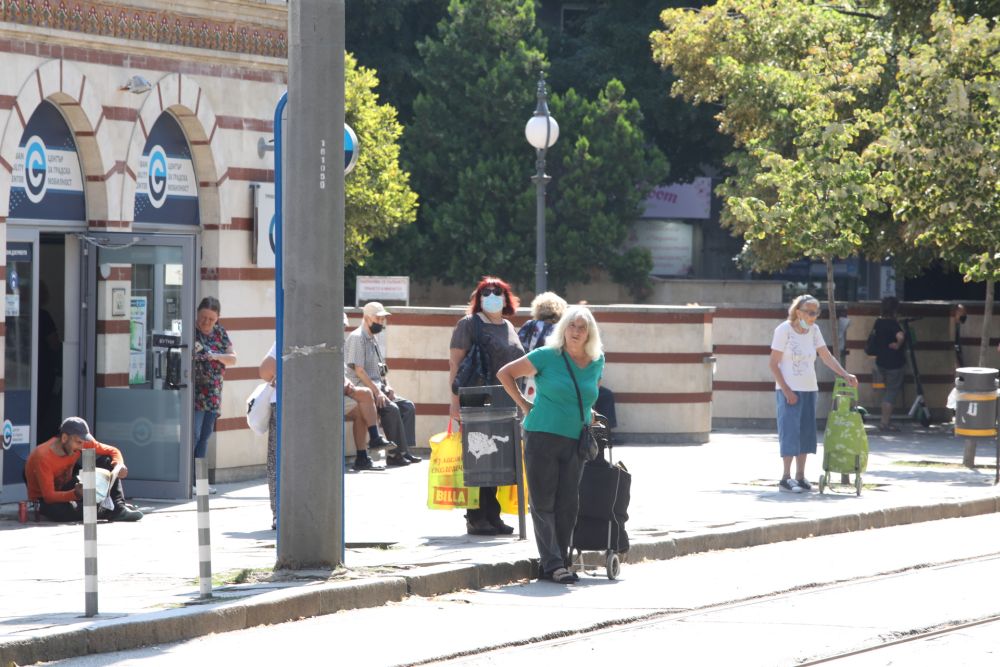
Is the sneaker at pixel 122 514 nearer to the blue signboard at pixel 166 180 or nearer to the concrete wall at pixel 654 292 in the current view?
the blue signboard at pixel 166 180

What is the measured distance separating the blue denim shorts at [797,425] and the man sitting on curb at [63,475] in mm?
5972

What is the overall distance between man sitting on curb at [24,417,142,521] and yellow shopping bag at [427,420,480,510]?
8.57 ft

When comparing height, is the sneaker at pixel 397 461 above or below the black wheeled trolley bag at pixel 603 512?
below

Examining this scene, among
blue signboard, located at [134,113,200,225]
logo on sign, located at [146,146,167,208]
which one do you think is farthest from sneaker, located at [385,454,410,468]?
logo on sign, located at [146,146,167,208]

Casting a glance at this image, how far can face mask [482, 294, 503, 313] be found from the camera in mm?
12383

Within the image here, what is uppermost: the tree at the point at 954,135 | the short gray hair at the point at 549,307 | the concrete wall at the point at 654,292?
the tree at the point at 954,135

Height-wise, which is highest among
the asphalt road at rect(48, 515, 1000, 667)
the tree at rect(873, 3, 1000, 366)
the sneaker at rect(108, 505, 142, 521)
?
the tree at rect(873, 3, 1000, 366)

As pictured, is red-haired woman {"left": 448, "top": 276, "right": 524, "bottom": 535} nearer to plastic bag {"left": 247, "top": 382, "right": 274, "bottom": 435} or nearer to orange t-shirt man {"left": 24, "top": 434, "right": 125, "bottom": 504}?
plastic bag {"left": 247, "top": 382, "right": 274, "bottom": 435}

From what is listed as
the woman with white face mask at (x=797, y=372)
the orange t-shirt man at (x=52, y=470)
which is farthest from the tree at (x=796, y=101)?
the orange t-shirt man at (x=52, y=470)

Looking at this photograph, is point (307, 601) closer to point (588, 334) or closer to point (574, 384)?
point (574, 384)

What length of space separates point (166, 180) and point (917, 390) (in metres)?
13.2

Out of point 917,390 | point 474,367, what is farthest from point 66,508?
point 917,390

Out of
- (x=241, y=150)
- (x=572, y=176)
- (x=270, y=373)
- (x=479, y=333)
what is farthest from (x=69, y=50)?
(x=572, y=176)

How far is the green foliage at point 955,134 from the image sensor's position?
18266mm
